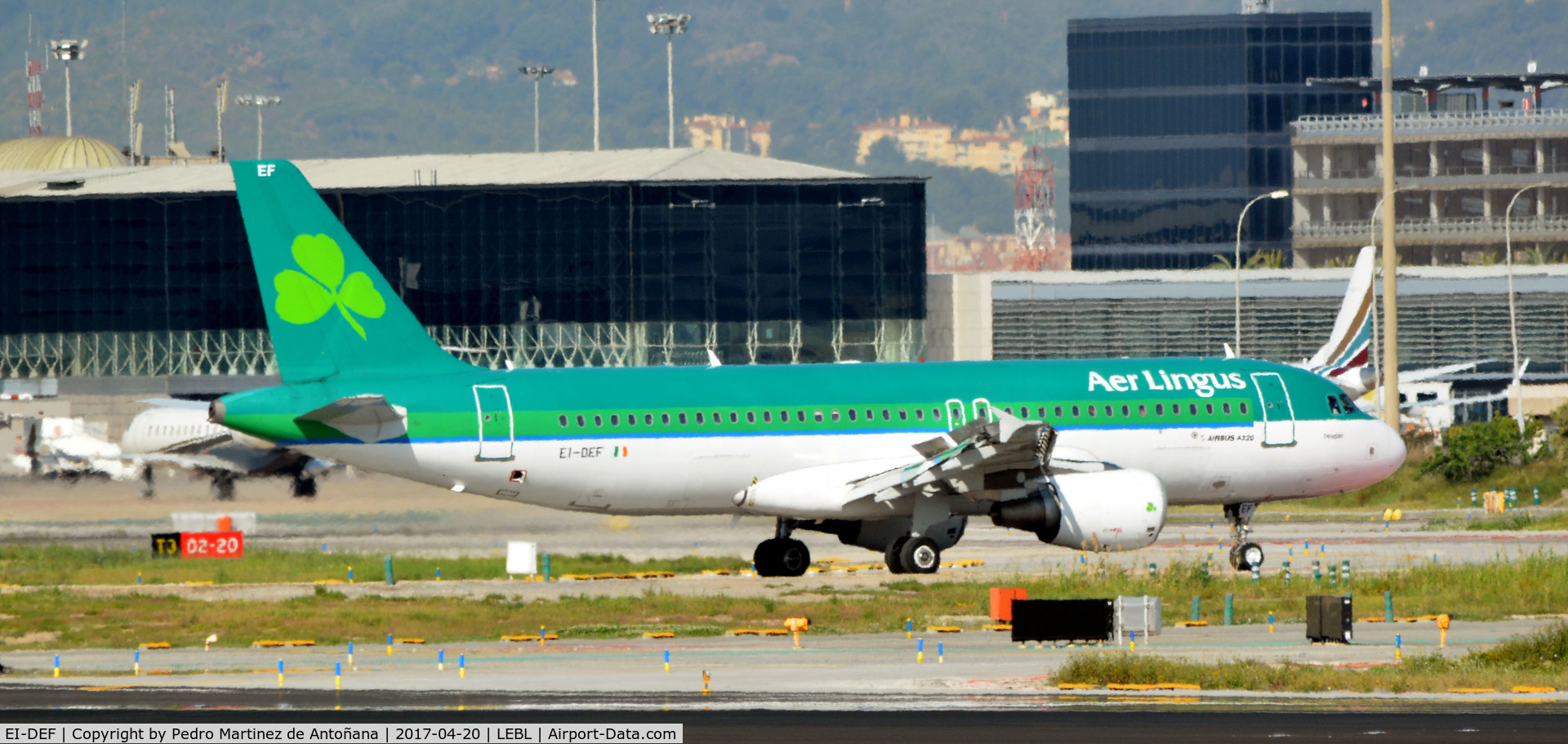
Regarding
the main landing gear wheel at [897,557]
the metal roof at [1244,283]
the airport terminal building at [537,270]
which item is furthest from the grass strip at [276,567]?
the metal roof at [1244,283]

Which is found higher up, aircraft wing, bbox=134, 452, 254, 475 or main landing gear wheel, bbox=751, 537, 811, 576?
aircraft wing, bbox=134, 452, 254, 475

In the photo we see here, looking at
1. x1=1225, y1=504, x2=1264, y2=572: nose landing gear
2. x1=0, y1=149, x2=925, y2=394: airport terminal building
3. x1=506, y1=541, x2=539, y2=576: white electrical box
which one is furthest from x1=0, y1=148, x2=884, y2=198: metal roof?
x1=506, y1=541, x2=539, y2=576: white electrical box

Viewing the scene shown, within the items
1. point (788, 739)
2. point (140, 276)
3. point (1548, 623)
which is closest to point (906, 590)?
point (1548, 623)

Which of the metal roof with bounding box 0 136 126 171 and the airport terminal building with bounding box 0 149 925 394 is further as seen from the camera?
the metal roof with bounding box 0 136 126 171

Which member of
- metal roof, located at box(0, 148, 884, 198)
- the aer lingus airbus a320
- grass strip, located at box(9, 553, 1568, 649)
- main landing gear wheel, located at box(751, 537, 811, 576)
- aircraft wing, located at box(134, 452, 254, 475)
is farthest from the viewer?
metal roof, located at box(0, 148, 884, 198)

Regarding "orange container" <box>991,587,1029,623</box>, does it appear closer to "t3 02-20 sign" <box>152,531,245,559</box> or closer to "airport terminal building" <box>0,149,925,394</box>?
"t3 02-20 sign" <box>152,531,245,559</box>

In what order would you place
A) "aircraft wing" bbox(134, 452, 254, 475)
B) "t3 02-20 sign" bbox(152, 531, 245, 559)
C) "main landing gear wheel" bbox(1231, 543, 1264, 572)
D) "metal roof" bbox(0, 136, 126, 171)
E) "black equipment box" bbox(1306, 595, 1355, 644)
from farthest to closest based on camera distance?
"metal roof" bbox(0, 136, 126, 171), "aircraft wing" bbox(134, 452, 254, 475), "t3 02-20 sign" bbox(152, 531, 245, 559), "main landing gear wheel" bbox(1231, 543, 1264, 572), "black equipment box" bbox(1306, 595, 1355, 644)

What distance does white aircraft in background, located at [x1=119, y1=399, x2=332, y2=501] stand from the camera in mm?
52469

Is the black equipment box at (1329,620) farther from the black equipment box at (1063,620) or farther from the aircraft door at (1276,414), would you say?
the aircraft door at (1276,414)

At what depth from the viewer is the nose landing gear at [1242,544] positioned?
42.7 m

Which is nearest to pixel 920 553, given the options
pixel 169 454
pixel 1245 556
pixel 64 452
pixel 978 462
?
pixel 978 462

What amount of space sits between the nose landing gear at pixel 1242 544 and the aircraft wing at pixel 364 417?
1706 centimetres

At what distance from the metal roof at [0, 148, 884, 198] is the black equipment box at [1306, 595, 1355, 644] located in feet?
239

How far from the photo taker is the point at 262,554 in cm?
4856
